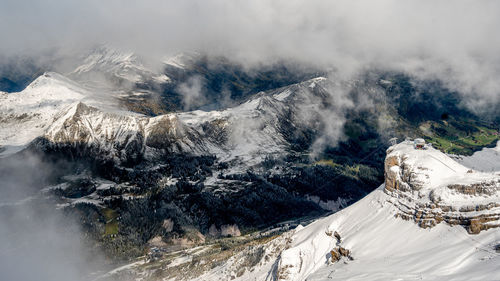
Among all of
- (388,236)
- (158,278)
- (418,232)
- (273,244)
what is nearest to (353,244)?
(388,236)

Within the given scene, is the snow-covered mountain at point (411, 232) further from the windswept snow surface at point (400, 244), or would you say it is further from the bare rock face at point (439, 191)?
the bare rock face at point (439, 191)

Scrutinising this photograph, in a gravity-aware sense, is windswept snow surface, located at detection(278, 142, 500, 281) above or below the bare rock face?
below

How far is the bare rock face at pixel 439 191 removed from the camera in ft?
226

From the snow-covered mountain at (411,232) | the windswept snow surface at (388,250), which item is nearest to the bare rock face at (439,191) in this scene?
the snow-covered mountain at (411,232)

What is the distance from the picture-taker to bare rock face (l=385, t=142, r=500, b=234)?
68.9 meters

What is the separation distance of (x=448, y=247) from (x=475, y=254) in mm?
6681

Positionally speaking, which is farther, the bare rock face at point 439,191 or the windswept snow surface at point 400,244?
the bare rock face at point 439,191

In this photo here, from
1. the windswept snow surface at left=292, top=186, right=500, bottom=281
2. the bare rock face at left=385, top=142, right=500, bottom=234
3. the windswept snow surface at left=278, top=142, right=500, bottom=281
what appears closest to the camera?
the windswept snow surface at left=292, top=186, right=500, bottom=281

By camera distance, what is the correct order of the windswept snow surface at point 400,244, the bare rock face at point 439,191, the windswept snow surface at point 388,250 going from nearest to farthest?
the windswept snow surface at point 388,250, the windswept snow surface at point 400,244, the bare rock face at point 439,191

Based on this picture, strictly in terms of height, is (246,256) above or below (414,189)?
below

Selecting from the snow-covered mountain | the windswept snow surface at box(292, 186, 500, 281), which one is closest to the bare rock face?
the snow-covered mountain

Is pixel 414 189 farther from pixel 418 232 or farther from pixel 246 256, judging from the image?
pixel 246 256

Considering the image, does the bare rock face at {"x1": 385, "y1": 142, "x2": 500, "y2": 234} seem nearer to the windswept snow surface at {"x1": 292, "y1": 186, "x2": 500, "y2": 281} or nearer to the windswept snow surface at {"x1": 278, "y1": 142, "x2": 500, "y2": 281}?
the windswept snow surface at {"x1": 278, "y1": 142, "x2": 500, "y2": 281}

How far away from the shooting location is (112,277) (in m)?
197
